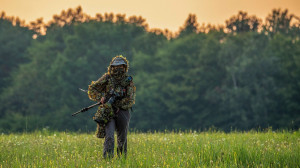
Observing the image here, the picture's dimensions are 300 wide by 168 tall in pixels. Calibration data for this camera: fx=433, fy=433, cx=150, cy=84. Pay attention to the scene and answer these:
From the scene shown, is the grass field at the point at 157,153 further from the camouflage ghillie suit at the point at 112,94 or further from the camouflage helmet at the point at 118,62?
the camouflage helmet at the point at 118,62

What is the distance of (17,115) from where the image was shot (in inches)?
2083

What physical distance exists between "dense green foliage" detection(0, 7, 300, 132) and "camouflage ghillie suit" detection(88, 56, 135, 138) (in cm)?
4016

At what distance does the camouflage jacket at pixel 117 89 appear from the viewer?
9.40 meters

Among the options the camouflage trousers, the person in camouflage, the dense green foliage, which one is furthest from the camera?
the dense green foliage

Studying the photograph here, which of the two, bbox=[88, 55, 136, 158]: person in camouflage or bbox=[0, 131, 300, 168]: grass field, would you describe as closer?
bbox=[0, 131, 300, 168]: grass field

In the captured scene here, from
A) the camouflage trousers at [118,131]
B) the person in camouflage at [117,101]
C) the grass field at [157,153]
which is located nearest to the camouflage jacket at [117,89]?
the person in camouflage at [117,101]

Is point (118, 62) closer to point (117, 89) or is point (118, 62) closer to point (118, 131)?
point (117, 89)

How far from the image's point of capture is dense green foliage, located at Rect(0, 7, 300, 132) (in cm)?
5191

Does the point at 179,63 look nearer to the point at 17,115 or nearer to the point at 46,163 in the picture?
the point at 17,115

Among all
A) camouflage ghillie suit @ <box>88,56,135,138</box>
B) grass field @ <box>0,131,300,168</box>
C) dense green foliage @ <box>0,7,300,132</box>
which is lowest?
grass field @ <box>0,131,300,168</box>

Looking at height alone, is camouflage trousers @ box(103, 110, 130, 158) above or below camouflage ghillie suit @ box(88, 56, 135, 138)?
below

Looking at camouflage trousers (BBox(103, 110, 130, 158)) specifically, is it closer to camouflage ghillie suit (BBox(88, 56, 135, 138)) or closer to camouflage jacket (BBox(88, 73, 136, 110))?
camouflage ghillie suit (BBox(88, 56, 135, 138))

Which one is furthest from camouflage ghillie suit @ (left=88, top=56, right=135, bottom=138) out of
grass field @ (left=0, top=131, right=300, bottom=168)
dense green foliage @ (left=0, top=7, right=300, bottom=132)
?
dense green foliage @ (left=0, top=7, right=300, bottom=132)

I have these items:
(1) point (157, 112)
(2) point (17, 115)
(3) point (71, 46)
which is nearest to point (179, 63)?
(1) point (157, 112)
